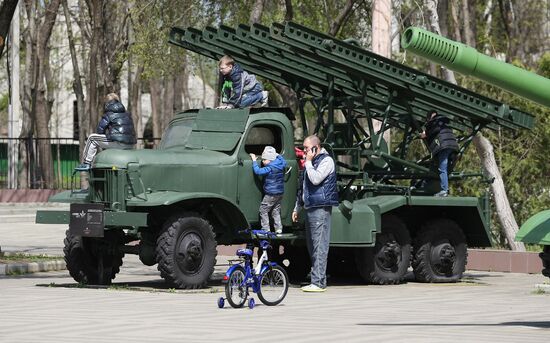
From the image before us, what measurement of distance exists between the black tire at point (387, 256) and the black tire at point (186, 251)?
8.27 ft

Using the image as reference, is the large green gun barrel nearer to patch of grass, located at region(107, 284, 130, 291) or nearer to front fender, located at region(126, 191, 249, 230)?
front fender, located at region(126, 191, 249, 230)

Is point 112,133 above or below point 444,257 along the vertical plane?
above

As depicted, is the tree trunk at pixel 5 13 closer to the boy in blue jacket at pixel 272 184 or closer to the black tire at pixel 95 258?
the black tire at pixel 95 258

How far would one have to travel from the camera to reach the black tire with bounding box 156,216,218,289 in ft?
60.0

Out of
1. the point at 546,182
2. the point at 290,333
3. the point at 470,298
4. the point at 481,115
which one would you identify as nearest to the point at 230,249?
the point at 546,182

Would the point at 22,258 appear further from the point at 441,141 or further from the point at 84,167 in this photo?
the point at 441,141

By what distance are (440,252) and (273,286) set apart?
5.13m

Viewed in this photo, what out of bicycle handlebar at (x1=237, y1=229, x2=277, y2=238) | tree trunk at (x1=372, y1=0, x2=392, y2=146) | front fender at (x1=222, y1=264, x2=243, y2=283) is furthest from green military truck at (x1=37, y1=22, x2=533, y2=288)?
tree trunk at (x1=372, y1=0, x2=392, y2=146)

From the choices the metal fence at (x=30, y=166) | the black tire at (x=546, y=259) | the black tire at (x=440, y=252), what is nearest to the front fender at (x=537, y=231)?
A: the black tire at (x=546, y=259)

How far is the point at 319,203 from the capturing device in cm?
1867

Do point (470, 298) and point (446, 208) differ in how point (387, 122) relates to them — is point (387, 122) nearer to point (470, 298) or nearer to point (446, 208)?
point (446, 208)

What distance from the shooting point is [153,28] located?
Result: 34281 millimetres

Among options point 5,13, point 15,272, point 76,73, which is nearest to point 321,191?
point 15,272

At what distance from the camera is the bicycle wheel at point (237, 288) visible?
52.1ft
